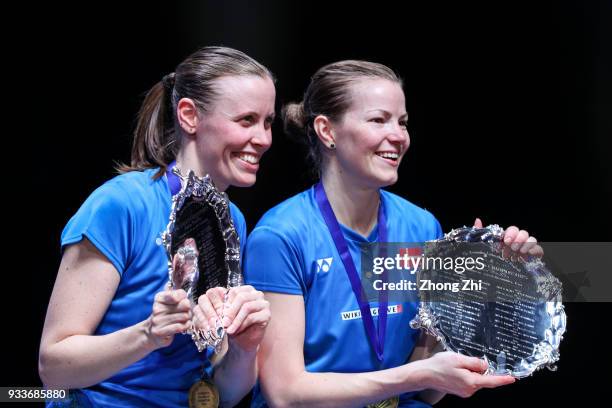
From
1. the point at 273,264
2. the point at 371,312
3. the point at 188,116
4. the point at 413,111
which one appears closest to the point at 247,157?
the point at 188,116

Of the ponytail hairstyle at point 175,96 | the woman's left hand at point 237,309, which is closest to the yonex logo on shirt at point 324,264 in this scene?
the woman's left hand at point 237,309

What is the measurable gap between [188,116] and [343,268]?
540mm

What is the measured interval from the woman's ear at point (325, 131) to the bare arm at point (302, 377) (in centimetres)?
42

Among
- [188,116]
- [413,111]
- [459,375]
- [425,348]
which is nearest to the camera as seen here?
[459,375]

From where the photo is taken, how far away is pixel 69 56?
2732mm

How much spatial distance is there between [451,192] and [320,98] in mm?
913

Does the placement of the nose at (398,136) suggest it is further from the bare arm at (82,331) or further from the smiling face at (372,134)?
the bare arm at (82,331)

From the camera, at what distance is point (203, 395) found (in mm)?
2100

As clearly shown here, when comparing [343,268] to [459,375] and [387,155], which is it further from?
[459,375]

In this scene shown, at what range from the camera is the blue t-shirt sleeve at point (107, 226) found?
6.30 ft

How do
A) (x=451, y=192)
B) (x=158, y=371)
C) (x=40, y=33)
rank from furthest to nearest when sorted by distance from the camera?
(x=451, y=192) < (x=40, y=33) < (x=158, y=371)

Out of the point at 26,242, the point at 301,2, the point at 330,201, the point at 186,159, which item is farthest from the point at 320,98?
the point at 26,242

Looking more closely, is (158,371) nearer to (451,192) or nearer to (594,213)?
(451,192)

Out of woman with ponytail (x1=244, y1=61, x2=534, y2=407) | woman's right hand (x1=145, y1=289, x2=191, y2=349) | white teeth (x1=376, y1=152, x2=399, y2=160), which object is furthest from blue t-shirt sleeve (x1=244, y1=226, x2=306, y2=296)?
woman's right hand (x1=145, y1=289, x2=191, y2=349)
